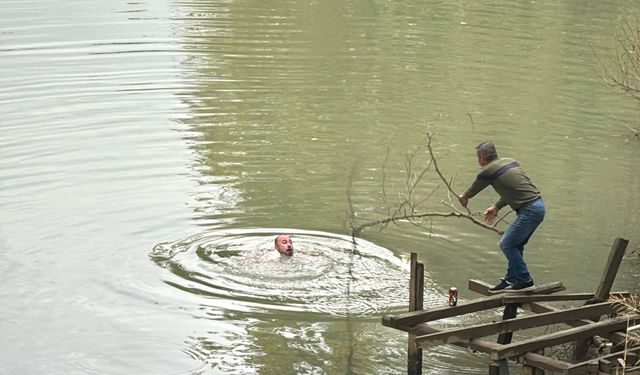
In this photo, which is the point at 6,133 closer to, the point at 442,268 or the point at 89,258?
the point at 89,258

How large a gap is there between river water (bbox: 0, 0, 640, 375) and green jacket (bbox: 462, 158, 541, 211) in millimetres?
1933

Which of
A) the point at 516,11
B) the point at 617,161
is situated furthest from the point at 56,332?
the point at 516,11

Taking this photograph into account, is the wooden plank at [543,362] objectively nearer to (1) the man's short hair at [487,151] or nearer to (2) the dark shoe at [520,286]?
(2) the dark shoe at [520,286]

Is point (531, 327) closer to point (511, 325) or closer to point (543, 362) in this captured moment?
point (511, 325)

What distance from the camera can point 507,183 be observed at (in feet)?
37.3

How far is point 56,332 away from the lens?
1250cm

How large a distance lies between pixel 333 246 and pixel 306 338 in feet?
9.89

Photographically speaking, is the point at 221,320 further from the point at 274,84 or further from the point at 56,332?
the point at 274,84

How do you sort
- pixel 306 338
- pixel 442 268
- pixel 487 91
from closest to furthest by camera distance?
pixel 306 338, pixel 442 268, pixel 487 91

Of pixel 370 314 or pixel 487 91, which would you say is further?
pixel 487 91

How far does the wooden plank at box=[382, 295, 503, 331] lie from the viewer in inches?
401

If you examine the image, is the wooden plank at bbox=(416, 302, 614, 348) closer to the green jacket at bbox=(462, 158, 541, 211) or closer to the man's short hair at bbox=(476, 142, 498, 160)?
the green jacket at bbox=(462, 158, 541, 211)

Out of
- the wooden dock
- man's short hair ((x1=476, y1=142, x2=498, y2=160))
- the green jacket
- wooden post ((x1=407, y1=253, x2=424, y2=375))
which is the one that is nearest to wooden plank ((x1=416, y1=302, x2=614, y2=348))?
the wooden dock

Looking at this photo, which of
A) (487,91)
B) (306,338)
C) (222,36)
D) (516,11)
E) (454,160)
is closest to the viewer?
(306,338)
